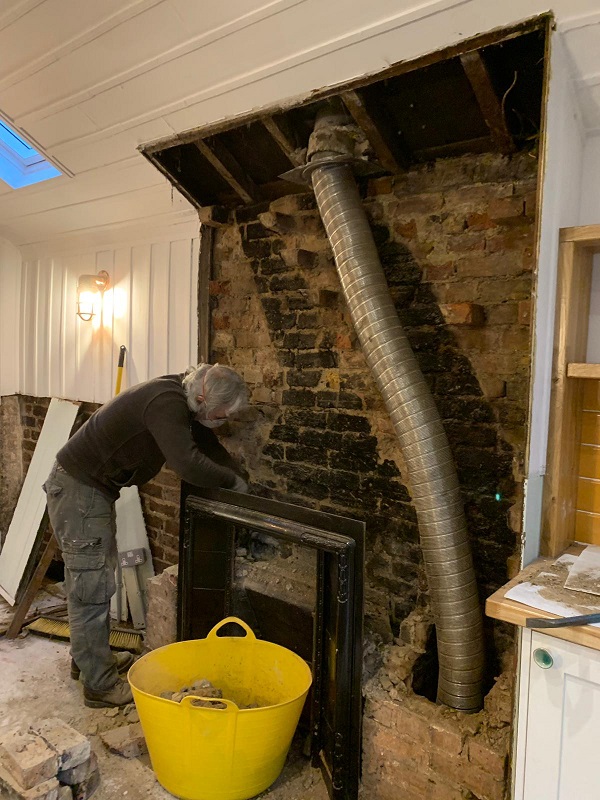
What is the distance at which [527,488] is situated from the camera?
4.96 ft

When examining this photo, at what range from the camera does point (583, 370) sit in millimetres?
1531

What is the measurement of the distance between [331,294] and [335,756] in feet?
5.38

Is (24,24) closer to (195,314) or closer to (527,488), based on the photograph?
(195,314)

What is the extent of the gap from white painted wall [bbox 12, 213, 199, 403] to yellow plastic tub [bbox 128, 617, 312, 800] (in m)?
1.49

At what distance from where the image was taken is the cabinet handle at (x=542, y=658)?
4.28 ft

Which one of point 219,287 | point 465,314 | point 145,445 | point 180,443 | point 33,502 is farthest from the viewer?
point 33,502

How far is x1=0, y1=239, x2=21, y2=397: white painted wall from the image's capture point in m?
4.21

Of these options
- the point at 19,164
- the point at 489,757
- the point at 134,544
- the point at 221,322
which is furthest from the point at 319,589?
the point at 19,164

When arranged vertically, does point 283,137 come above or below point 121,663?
above

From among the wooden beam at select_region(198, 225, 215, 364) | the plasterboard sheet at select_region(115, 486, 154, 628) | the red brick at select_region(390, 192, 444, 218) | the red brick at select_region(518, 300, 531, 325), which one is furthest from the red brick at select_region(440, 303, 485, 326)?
the plasterboard sheet at select_region(115, 486, 154, 628)

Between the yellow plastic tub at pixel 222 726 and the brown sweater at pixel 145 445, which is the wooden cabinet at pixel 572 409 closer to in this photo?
the yellow plastic tub at pixel 222 726

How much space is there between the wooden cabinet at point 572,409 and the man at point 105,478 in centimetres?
118

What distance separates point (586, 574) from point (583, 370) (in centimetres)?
52

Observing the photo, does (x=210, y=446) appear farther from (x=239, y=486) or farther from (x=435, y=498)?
(x=435, y=498)
